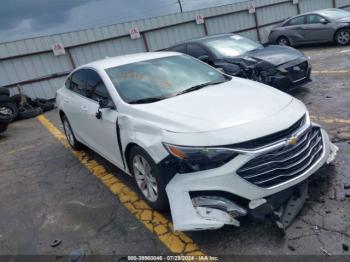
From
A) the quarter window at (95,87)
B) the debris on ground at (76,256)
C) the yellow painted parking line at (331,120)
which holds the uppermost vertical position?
the quarter window at (95,87)

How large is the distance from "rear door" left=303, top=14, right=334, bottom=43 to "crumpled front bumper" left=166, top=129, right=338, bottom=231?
453 inches

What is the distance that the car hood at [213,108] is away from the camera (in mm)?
3077

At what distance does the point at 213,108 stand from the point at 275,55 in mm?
4458

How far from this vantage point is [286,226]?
2.93 meters

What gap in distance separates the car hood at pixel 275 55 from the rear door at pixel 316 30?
616 cm

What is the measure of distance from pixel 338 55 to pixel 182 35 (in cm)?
710

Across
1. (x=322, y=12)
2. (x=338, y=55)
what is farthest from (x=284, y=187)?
(x=322, y=12)

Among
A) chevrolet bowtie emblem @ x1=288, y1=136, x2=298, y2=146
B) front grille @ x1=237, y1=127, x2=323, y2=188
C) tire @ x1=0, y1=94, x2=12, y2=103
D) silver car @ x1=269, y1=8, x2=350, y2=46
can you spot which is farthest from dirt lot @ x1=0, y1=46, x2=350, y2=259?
silver car @ x1=269, y1=8, x2=350, y2=46

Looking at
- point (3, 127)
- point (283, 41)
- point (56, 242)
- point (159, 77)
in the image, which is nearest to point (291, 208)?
point (159, 77)

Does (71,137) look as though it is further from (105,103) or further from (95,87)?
(105,103)

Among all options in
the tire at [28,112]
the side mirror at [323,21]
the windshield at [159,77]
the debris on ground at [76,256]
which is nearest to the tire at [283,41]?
the side mirror at [323,21]

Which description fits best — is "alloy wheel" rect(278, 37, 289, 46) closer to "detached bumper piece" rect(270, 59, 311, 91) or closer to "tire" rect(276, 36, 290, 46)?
"tire" rect(276, 36, 290, 46)

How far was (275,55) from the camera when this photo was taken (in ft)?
23.7

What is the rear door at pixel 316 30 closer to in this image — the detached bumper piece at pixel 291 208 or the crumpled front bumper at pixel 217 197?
the detached bumper piece at pixel 291 208
